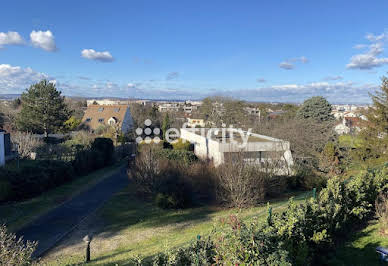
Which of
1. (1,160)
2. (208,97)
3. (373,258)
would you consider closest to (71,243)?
(373,258)

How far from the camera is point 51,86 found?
96.1 feet

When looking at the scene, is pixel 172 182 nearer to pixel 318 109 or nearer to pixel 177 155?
pixel 177 155

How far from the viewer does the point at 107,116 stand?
41031 mm

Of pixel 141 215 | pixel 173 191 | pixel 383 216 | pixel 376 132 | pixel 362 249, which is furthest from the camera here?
pixel 376 132

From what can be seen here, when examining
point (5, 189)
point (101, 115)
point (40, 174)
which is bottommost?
point (5, 189)

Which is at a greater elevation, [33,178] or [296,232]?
[296,232]

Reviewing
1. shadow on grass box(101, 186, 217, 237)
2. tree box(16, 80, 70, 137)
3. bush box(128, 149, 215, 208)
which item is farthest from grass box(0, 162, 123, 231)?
tree box(16, 80, 70, 137)

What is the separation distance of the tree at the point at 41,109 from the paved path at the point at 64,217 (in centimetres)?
1745

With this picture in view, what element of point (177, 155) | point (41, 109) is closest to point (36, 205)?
point (177, 155)

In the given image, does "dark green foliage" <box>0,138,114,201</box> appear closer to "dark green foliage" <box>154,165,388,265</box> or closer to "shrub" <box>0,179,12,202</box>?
"shrub" <box>0,179,12,202</box>

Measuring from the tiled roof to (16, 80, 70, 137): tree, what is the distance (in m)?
9.81

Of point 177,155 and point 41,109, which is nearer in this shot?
Result: point 177,155

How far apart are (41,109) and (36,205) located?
67.1 feet

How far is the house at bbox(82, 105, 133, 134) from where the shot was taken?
3969cm
